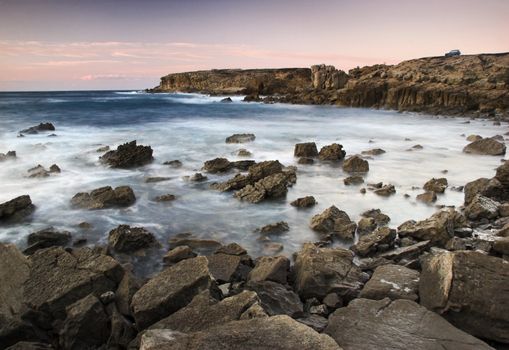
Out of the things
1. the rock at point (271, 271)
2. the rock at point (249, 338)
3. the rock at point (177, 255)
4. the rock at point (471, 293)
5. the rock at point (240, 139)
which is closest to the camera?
the rock at point (249, 338)

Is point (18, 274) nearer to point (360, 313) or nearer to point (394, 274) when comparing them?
point (360, 313)

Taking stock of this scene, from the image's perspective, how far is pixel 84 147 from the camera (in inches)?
650

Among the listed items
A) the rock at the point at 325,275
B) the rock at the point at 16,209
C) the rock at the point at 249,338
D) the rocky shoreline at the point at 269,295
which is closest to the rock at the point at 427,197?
the rocky shoreline at the point at 269,295

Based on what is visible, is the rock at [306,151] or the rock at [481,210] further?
the rock at [306,151]

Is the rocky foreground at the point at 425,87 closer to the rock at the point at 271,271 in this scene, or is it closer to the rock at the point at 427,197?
the rock at the point at 427,197

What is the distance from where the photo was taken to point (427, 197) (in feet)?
28.6

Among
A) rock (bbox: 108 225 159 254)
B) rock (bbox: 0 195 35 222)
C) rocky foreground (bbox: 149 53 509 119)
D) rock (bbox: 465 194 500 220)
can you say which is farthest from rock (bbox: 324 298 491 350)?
rocky foreground (bbox: 149 53 509 119)

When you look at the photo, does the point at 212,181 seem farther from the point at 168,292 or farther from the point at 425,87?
the point at 425,87

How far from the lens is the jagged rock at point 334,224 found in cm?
697

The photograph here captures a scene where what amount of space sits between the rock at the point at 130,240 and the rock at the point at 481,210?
5.90 meters

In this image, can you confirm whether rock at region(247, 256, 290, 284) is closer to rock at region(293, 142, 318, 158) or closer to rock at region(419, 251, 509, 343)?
rock at region(419, 251, 509, 343)

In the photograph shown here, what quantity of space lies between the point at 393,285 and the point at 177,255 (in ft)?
10.8

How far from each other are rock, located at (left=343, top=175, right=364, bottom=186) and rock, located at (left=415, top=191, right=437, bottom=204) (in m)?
1.82

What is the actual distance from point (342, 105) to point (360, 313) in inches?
1611
